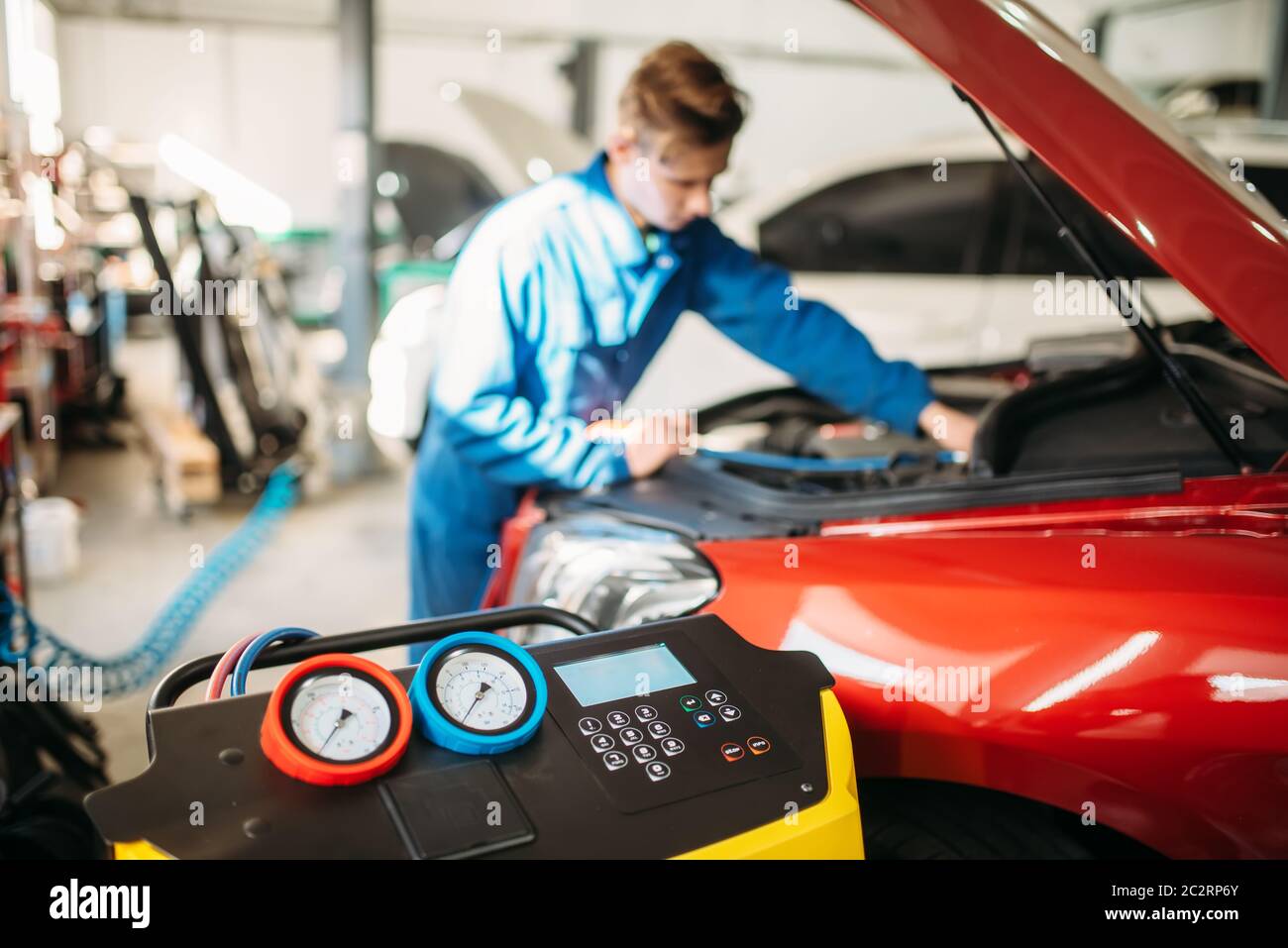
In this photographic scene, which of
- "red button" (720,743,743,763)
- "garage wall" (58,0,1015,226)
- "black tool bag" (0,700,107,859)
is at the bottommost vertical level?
"black tool bag" (0,700,107,859)

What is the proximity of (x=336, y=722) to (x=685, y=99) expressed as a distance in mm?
1090

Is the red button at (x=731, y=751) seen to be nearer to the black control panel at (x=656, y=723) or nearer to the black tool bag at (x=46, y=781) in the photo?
the black control panel at (x=656, y=723)

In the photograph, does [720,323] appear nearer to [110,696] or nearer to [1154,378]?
[1154,378]

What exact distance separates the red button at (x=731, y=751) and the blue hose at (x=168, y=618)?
1.87 metres

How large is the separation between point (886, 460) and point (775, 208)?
260 centimetres

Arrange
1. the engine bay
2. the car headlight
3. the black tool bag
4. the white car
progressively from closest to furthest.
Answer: the car headlight
the engine bay
the black tool bag
the white car

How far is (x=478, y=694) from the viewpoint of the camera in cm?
81

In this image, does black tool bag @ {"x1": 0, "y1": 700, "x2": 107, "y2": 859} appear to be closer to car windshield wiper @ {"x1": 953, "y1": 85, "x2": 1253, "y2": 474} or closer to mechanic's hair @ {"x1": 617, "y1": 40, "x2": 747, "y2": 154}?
mechanic's hair @ {"x1": 617, "y1": 40, "x2": 747, "y2": 154}

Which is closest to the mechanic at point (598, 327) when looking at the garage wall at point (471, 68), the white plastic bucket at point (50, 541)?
the white plastic bucket at point (50, 541)

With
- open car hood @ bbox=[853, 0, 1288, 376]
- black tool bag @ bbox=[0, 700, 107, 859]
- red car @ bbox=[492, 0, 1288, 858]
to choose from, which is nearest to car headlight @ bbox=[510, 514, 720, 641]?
red car @ bbox=[492, 0, 1288, 858]

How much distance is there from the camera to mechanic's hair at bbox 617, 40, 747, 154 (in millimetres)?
1502

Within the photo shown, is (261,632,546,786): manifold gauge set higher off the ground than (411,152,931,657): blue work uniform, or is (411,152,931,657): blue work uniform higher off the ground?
(411,152,931,657): blue work uniform

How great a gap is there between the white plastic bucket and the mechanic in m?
2.36

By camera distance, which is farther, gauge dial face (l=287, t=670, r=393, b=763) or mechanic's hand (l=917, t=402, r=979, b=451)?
mechanic's hand (l=917, t=402, r=979, b=451)
